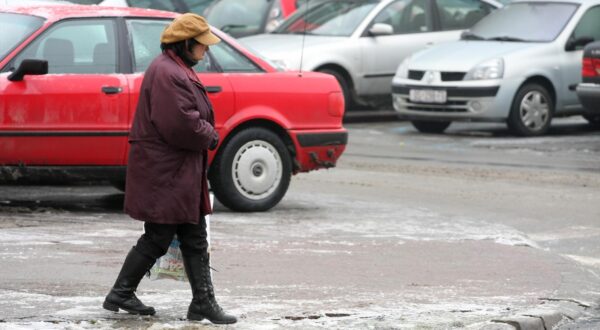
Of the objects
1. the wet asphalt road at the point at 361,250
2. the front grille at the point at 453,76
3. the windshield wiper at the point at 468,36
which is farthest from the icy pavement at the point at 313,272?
the windshield wiper at the point at 468,36

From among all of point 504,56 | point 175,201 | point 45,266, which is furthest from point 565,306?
point 504,56

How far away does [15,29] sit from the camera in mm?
11133

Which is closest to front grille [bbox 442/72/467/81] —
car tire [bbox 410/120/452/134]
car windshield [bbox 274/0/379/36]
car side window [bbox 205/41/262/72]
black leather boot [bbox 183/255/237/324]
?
car tire [bbox 410/120/452/134]

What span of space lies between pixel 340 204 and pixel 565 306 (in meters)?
4.38

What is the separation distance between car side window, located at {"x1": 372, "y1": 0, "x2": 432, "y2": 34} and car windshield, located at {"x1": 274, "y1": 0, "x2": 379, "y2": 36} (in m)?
0.26

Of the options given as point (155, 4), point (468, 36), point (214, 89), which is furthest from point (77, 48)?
point (155, 4)

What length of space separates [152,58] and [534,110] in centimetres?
825

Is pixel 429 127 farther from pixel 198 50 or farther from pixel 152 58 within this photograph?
pixel 198 50

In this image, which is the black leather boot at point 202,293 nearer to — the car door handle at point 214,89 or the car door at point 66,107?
the car door at point 66,107

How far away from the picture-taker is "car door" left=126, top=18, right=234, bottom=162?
11305 mm

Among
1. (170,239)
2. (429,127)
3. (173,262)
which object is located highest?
(170,239)

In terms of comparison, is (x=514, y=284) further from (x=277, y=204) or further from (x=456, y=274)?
(x=277, y=204)

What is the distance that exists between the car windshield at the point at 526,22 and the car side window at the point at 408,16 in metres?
1.08

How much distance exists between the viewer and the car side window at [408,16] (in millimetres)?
Result: 20625
